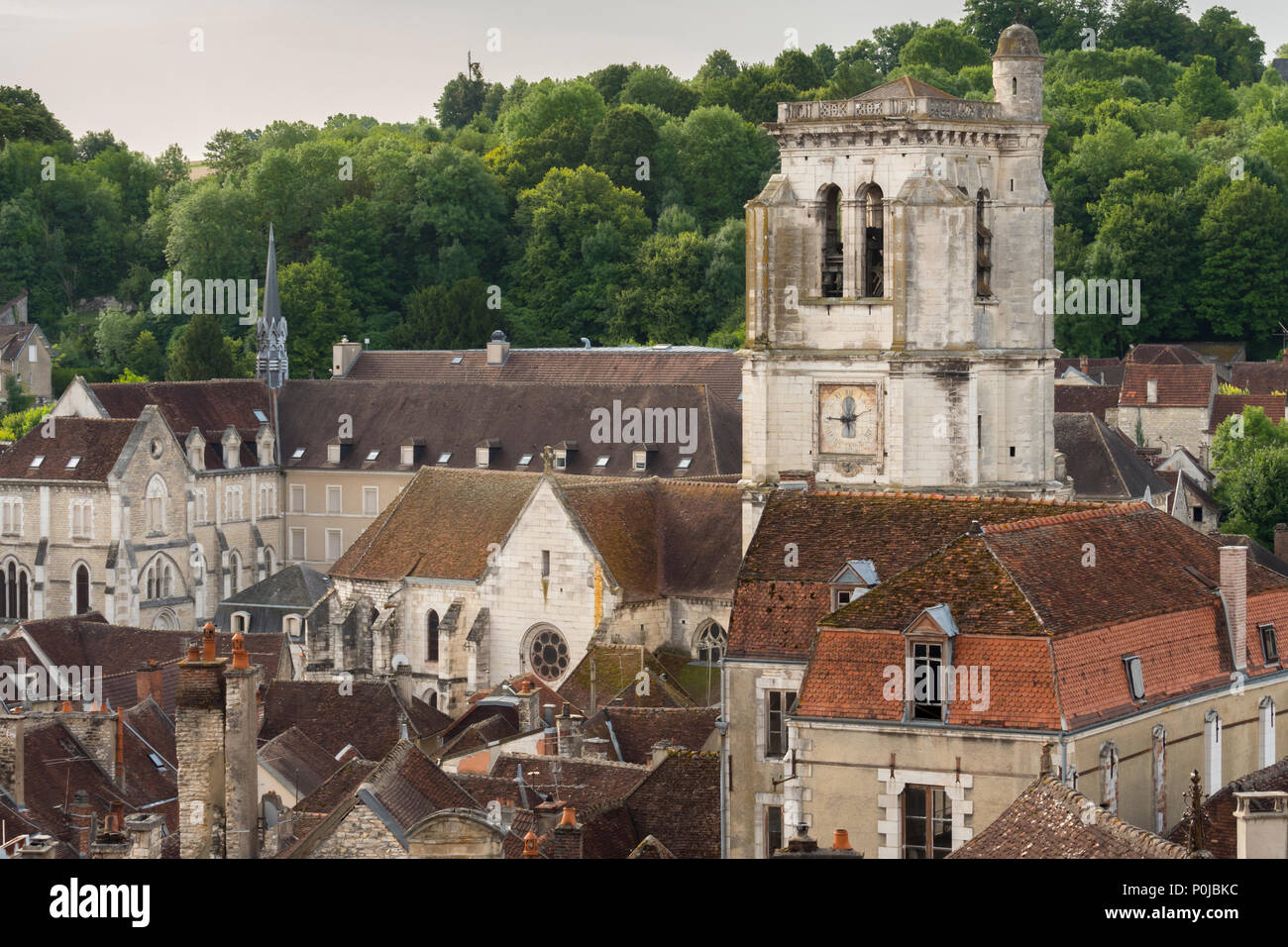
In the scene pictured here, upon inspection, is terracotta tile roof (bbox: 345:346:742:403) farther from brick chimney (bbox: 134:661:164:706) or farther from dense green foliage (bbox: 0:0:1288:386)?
brick chimney (bbox: 134:661:164:706)

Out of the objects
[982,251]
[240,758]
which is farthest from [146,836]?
[982,251]

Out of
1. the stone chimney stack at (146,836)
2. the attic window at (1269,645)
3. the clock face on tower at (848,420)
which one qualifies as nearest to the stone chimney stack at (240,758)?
the stone chimney stack at (146,836)

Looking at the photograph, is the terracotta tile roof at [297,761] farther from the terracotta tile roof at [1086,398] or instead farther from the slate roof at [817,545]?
the terracotta tile roof at [1086,398]

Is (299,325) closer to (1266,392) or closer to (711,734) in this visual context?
(1266,392)

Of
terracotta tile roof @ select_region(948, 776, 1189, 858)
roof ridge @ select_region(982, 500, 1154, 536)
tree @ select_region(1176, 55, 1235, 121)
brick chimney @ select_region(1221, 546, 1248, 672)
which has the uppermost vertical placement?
tree @ select_region(1176, 55, 1235, 121)

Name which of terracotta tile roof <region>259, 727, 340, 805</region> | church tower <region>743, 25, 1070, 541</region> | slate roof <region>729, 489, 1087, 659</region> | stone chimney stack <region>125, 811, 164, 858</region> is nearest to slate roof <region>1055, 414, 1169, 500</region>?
church tower <region>743, 25, 1070, 541</region>
